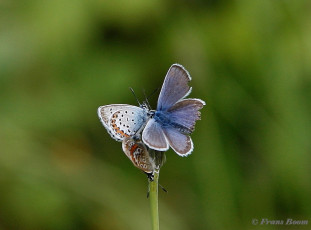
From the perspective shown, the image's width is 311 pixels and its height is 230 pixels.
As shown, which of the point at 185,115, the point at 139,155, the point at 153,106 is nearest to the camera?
the point at 139,155

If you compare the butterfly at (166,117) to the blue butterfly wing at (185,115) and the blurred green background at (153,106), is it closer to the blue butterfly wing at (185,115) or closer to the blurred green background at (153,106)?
the blue butterfly wing at (185,115)

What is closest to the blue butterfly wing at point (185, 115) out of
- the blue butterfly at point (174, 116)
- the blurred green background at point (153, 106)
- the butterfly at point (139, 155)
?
the blue butterfly at point (174, 116)

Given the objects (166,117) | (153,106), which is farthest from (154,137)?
(153,106)

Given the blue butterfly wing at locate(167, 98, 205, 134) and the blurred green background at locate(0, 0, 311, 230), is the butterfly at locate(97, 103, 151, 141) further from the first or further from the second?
the blurred green background at locate(0, 0, 311, 230)

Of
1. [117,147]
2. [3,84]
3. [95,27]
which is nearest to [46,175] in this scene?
[117,147]

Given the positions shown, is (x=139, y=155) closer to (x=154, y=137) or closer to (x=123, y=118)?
(x=154, y=137)

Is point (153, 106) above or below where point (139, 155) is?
below
